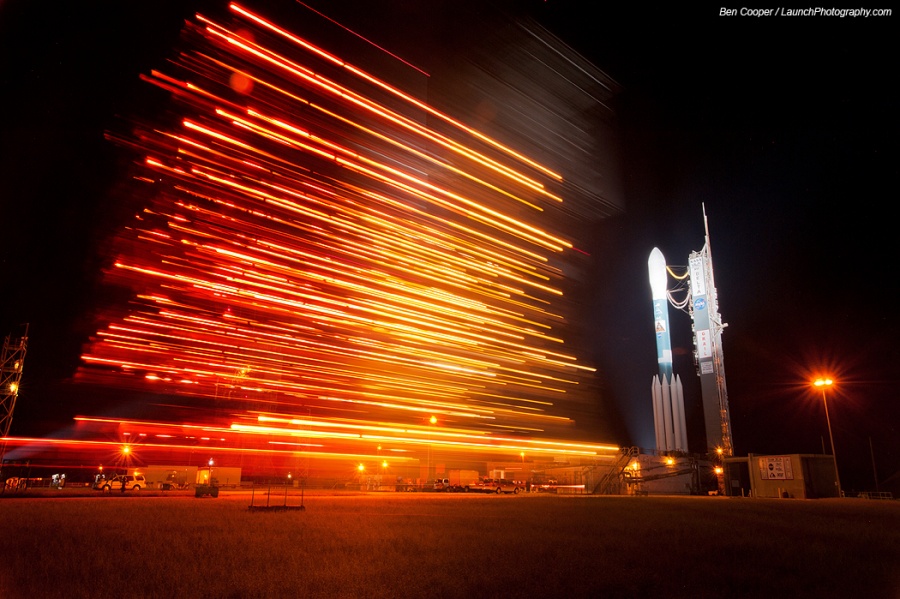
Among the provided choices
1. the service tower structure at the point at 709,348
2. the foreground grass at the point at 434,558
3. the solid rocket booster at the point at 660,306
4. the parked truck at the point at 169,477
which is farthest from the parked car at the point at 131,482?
the solid rocket booster at the point at 660,306

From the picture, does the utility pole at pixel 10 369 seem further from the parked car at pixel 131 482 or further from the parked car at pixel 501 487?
the parked car at pixel 501 487

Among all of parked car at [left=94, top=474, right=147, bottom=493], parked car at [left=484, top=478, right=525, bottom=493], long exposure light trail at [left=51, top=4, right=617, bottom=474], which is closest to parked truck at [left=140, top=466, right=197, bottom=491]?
parked car at [left=94, top=474, right=147, bottom=493]

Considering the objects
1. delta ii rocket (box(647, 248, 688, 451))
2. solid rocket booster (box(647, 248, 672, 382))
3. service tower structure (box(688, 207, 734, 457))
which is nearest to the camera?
service tower structure (box(688, 207, 734, 457))

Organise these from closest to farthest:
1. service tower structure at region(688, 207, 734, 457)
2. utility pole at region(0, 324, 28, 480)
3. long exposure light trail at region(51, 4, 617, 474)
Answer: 1. long exposure light trail at region(51, 4, 617, 474)
2. utility pole at region(0, 324, 28, 480)
3. service tower structure at region(688, 207, 734, 457)

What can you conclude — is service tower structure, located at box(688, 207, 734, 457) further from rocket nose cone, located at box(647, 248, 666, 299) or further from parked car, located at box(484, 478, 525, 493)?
→ parked car, located at box(484, 478, 525, 493)

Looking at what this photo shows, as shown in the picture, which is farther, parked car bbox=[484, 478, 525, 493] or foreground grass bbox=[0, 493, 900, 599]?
parked car bbox=[484, 478, 525, 493]

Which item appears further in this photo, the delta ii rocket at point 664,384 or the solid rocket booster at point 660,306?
the solid rocket booster at point 660,306
